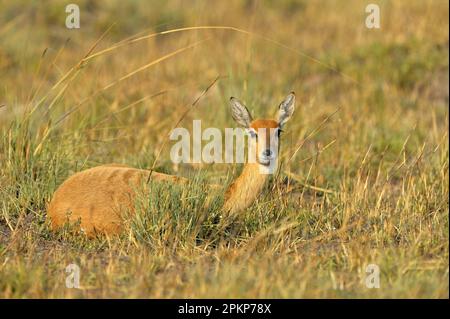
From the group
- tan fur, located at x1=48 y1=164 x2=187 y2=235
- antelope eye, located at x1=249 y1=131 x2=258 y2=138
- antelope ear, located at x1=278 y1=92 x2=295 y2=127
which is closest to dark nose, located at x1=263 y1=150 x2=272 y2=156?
antelope eye, located at x1=249 y1=131 x2=258 y2=138

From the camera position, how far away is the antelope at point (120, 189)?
18.5 feet

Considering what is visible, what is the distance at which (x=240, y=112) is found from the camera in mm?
5867

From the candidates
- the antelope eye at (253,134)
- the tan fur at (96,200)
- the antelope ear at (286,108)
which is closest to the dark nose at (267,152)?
the antelope eye at (253,134)

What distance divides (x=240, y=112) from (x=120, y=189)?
2.94 feet

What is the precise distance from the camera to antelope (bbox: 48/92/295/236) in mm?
5625

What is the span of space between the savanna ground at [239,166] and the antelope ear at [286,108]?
8.7 inches

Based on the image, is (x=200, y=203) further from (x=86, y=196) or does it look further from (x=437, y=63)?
(x=437, y=63)

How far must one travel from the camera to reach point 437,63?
10070 mm

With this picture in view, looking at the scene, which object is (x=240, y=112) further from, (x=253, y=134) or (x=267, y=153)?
(x=267, y=153)

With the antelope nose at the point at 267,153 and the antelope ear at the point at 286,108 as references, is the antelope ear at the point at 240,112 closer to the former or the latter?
the antelope ear at the point at 286,108

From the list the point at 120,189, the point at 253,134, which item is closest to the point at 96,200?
the point at 120,189

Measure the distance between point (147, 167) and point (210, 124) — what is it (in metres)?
1.19

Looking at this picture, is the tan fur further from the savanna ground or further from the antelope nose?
the antelope nose
